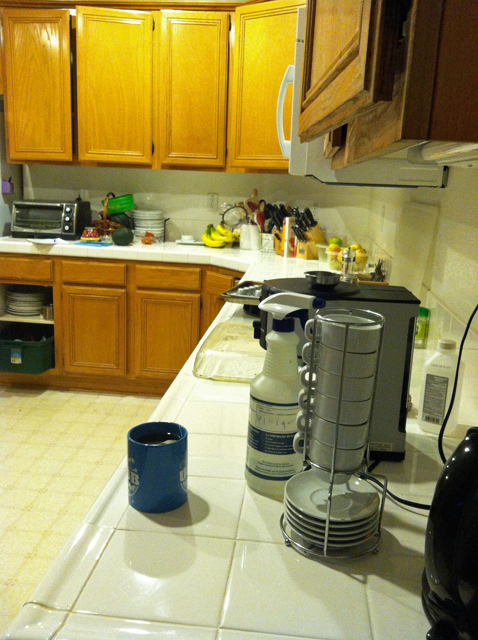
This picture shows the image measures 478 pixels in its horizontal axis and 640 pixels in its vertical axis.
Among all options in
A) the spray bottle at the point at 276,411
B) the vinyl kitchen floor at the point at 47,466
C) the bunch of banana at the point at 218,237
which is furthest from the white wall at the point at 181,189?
the spray bottle at the point at 276,411

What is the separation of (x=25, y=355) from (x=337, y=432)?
317 centimetres

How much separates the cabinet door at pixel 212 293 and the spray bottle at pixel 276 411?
2.45 metres

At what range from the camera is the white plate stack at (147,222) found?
3.88 metres

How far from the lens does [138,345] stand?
11.8ft

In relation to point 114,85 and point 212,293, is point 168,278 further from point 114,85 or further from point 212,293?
point 114,85

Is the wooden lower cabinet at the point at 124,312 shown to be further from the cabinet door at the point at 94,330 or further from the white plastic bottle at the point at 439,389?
the white plastic bottle at the point at 439,389

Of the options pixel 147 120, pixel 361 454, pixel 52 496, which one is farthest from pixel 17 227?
pixel 361 454

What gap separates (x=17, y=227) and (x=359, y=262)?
7.32 ft

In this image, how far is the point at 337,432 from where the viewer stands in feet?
2.39

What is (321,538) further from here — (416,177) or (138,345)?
(138,345)

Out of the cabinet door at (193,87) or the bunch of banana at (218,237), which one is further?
the bunch of banana at (218,237)

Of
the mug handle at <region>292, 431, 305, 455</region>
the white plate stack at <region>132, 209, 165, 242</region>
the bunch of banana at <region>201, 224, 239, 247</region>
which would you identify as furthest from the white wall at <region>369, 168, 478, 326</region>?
the white plate stack at <region>132, 209, 165, 242</region>

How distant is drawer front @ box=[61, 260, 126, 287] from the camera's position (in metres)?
3.49

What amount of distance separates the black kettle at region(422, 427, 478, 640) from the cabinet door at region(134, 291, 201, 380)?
2.96 metres
